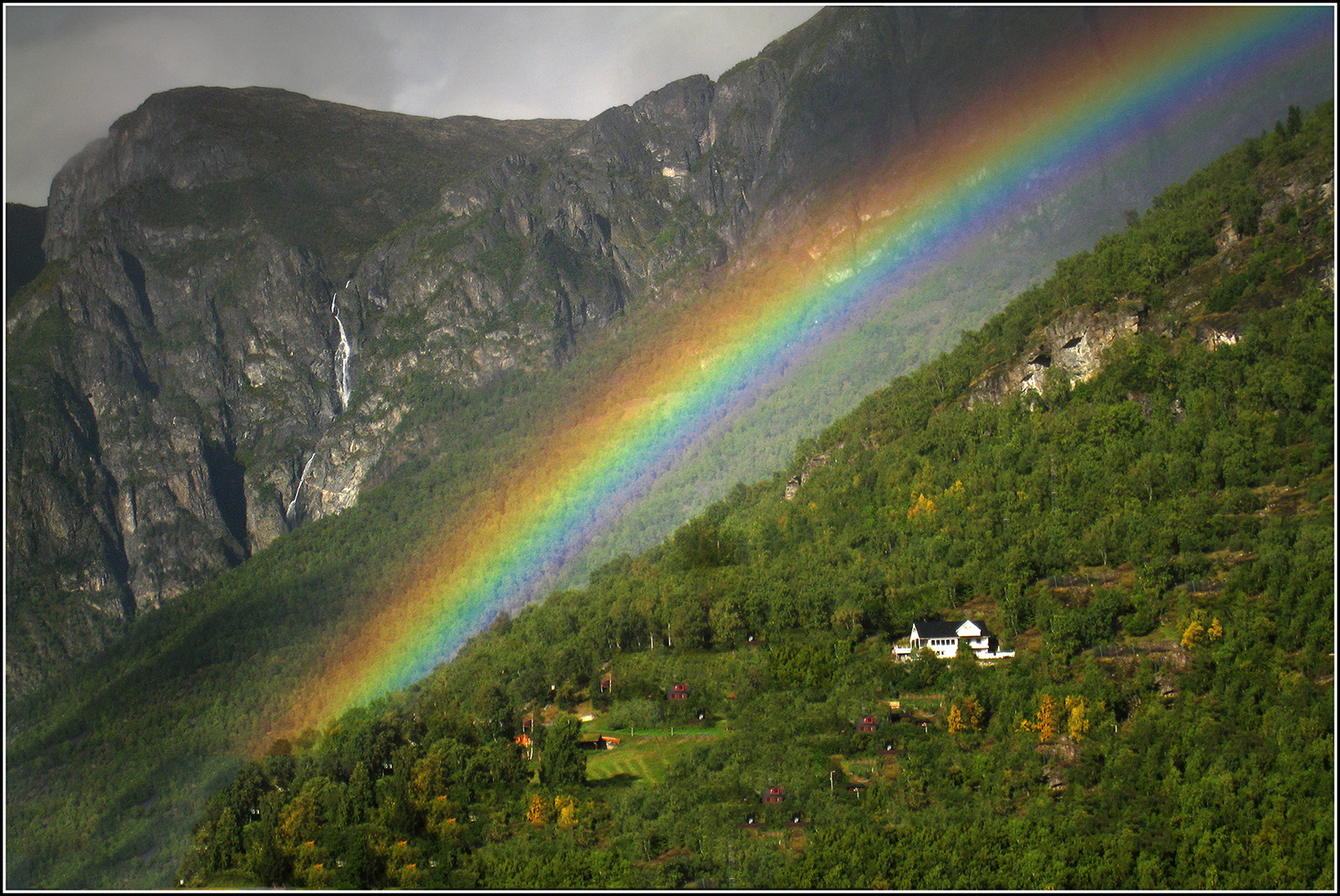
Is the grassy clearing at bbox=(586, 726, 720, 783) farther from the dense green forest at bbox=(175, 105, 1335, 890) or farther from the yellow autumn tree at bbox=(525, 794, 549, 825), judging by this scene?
the yellow autumn tree at bbox=(525, 794, 549, 825)

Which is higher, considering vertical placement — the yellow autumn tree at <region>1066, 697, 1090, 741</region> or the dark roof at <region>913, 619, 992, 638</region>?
the dark roof at <region>913, 619, 992, 638</region>

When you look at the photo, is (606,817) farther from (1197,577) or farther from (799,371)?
(799,371)

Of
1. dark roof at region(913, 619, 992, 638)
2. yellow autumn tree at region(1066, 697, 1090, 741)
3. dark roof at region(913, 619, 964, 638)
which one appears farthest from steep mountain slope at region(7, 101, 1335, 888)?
dark roof at region(913, 619, 964, 638)

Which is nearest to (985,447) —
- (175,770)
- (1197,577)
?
(1197,577)

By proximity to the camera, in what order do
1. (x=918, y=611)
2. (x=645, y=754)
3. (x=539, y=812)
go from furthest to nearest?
1. (x=918, y=611)
2. (x=645, y=754)
3. (x=539, y=812)

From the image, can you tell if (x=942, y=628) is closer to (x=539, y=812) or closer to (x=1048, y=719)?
(x=1048, y=719)

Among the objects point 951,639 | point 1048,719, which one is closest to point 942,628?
point 951,639
